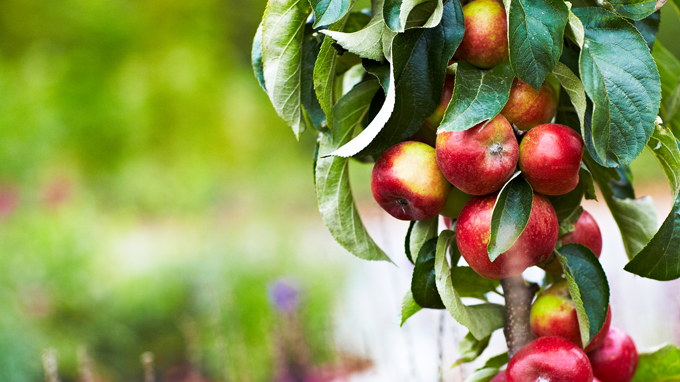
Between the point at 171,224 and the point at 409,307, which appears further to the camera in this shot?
the point at 171,224

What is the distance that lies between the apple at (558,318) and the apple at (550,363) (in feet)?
0.05

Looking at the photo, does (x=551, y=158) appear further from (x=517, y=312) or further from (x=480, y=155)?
(x=517, y=312)

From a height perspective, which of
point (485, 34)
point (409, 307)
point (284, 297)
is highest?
point (485, 34)

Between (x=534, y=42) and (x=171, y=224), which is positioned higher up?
(x=534, y=42)

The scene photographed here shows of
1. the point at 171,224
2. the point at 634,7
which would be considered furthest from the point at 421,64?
the point at 171,224

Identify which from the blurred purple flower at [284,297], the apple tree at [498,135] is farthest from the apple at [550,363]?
the blurred purple flower at [284,297]

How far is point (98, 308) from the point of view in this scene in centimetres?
169

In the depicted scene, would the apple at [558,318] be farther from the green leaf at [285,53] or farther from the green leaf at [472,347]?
the green leaf at [285,53]

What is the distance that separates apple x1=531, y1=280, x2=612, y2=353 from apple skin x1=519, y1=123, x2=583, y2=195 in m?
0.10

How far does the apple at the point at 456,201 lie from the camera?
1.36 ft

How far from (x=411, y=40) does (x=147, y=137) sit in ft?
9.87

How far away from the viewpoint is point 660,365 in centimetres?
46

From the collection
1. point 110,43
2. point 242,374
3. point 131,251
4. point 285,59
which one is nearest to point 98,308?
point 131,251

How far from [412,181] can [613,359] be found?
23 centimetres
